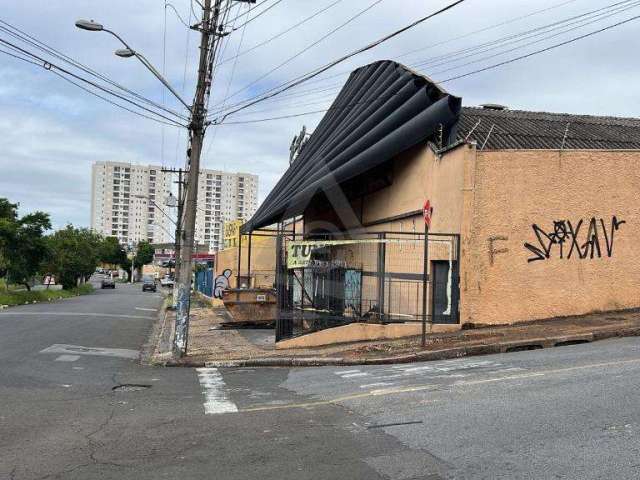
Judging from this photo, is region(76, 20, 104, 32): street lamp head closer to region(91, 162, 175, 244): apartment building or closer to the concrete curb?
the concrete curb

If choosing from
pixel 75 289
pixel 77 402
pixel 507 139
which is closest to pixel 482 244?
pixel 507 139

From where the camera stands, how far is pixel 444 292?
47.3 ft

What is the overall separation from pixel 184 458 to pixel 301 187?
1353 cm

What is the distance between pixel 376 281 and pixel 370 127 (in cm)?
467

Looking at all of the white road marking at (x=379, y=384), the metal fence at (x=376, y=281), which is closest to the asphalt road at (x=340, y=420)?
the white road marking at (x=379, y=384)

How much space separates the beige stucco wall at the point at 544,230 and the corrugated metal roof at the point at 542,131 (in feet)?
5.54

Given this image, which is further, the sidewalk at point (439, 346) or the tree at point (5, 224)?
the tree at point (5, 224)

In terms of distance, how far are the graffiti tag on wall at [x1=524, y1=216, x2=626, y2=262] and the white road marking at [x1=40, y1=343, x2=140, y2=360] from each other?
9.87 metres

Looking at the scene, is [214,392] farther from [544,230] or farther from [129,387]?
[544,230]

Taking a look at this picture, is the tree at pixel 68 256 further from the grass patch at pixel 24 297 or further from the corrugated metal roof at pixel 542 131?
the corrugated metal roof at pixel 542 131

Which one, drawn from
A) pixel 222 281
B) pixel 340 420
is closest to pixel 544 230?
pixel 340 420

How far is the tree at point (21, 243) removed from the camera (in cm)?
3328

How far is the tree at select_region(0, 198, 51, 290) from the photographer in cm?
3328

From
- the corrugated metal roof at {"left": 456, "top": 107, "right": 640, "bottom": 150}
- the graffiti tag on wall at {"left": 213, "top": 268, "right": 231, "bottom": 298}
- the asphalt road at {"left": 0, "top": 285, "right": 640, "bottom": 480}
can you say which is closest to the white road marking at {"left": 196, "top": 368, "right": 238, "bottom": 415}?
the asphalt road at {"left": 0, "top": 285, "right": 640, "bottom": 480}
